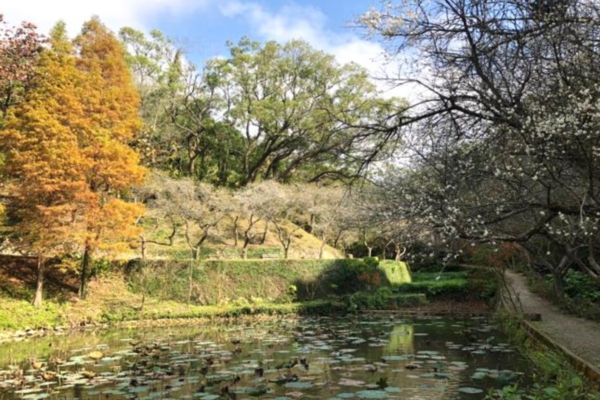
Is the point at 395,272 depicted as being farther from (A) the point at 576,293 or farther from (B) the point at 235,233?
(A) the point at 576,293

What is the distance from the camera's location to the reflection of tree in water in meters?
11.7

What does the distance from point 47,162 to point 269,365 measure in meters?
12.0

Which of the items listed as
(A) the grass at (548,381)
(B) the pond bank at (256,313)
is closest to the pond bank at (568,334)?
(A) the grass at (548,381)

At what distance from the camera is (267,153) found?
4066cm

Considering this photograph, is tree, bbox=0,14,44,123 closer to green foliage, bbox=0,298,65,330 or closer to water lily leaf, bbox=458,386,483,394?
green foliage, bbox=0,298,65,330

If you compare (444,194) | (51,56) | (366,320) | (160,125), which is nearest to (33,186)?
(51,56)

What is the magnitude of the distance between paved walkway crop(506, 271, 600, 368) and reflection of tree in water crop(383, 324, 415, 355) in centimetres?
274

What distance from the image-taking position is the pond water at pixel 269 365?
7.81m

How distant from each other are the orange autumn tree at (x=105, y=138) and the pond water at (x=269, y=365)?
15.2 feet

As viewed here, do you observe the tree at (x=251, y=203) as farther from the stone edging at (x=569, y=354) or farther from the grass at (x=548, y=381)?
the grass at (x=548, y=381)

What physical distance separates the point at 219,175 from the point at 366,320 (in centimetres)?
2535

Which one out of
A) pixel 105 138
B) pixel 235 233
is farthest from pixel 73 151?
pixel 235 233

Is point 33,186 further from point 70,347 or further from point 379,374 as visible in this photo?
point 379,374

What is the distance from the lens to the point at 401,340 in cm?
1354
